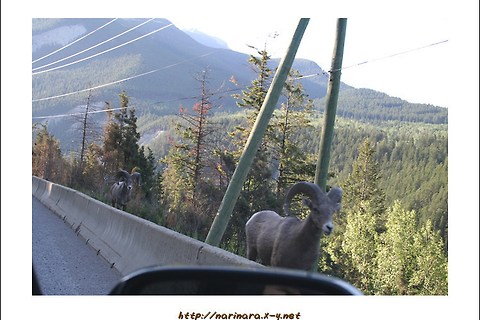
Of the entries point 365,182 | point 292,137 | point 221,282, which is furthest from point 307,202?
point 365,182

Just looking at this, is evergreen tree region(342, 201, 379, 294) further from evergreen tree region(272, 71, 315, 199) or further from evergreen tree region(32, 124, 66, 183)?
evergreen tree region(32, 124, 66, 183)

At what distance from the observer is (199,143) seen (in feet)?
168

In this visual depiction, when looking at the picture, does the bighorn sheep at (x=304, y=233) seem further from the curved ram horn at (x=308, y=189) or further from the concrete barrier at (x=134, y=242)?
the concrete barrier at (x=134, y=242)

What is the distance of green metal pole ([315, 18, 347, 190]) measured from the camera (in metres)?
10.9

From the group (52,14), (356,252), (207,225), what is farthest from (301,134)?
(52,14)

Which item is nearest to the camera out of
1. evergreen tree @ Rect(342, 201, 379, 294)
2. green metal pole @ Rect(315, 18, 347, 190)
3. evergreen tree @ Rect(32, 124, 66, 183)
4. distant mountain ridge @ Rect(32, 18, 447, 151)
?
green metal pole @ Rect(315, 18, 347, 190)

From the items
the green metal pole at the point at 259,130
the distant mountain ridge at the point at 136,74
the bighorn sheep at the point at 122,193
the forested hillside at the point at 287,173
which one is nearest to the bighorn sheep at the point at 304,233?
the green metal pole at the point at 259,130

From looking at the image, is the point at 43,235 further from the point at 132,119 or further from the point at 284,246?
the point at 132,119

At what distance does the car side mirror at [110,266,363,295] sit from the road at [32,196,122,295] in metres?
4.39

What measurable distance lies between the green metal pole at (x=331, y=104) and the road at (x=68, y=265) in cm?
346

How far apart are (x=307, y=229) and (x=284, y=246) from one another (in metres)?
0.40

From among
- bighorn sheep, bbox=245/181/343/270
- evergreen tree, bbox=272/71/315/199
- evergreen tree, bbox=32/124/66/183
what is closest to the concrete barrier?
bighorn sheep, bbox=245/181/343/270

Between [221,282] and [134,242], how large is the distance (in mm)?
8744

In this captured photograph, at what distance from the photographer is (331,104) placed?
1105cm
